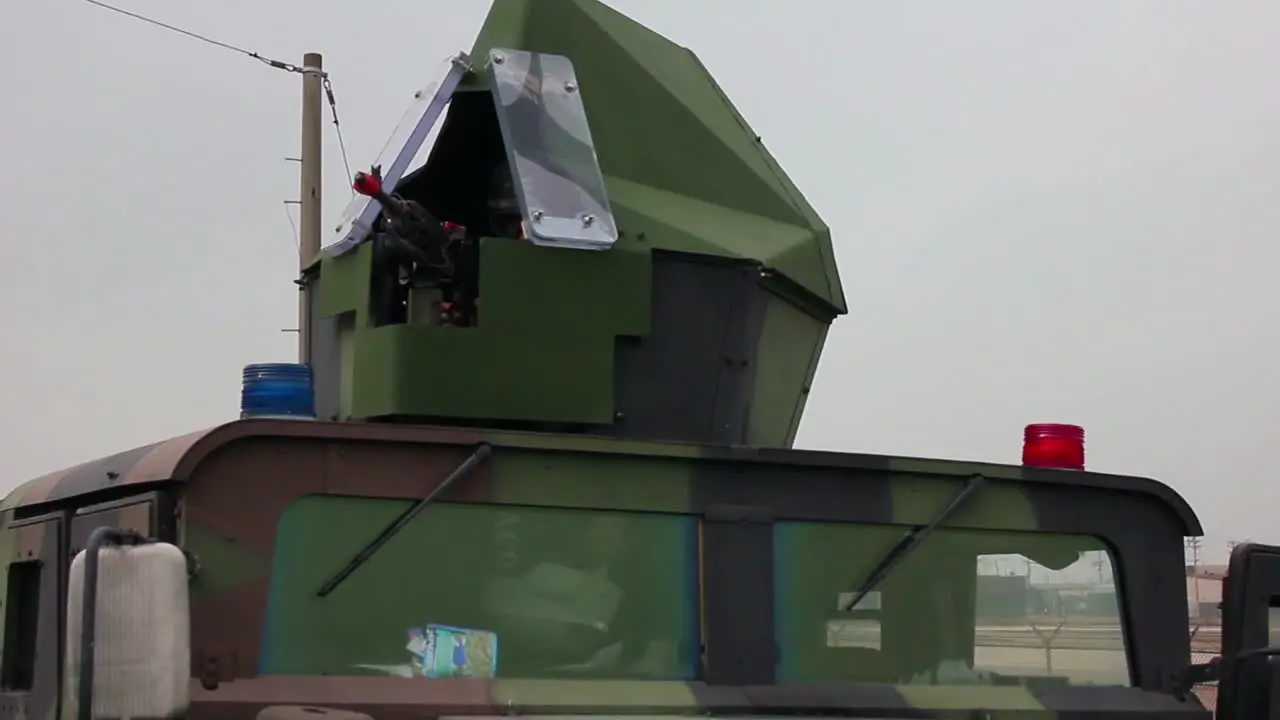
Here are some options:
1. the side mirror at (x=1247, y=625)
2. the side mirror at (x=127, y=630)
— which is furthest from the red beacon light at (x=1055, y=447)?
the side mirror at (x=127, y=630)

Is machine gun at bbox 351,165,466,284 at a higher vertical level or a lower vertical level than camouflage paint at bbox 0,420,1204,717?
higher

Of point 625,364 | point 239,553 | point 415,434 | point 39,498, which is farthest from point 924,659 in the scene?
point 39,498

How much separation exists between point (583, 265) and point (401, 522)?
876 mm

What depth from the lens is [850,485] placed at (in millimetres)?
3855

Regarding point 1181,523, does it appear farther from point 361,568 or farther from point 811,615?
point 361,568

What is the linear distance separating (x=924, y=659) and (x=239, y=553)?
5.02ft

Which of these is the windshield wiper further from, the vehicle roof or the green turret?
the green turret

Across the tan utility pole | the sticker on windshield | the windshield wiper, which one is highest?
the tan utility pole

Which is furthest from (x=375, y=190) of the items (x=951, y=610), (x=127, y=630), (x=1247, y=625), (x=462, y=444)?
(x=1247, y=625)

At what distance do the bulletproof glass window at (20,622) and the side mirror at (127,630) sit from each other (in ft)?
3.99

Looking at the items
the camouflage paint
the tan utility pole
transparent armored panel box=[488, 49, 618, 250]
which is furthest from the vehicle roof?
the tan utility pole

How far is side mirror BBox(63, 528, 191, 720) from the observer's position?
2893 mm

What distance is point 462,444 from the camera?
3535 mm

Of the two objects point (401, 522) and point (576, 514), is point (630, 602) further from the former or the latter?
point (401, 522)
